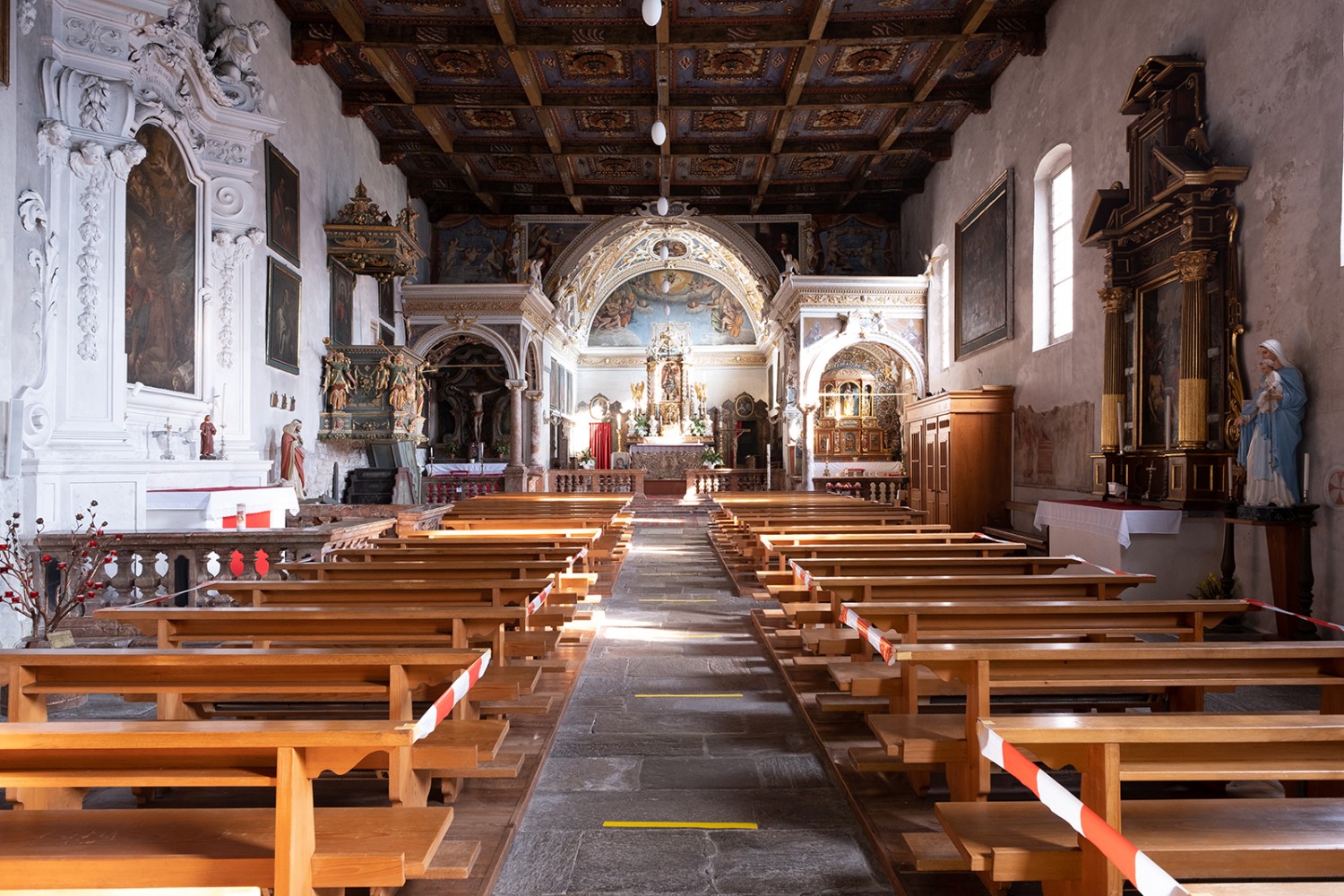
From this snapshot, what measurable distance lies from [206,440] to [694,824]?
8284mm

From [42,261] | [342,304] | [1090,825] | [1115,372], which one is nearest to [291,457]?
[342,304]

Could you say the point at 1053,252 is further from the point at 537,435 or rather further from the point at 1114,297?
the point at 537,435

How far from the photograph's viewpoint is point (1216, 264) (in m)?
7.70

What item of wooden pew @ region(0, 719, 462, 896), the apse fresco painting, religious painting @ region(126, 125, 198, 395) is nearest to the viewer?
wooden pew @ region(0, 719, 462, 896)

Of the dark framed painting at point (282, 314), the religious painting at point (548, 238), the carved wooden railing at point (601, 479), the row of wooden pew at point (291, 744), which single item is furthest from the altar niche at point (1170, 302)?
the religious painting at point (548, 238)

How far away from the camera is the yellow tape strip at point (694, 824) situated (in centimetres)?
313

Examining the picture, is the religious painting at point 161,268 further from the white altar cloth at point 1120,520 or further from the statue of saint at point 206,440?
the white altar cloth at point 1120,520

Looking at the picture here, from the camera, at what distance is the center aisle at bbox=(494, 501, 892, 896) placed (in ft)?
9.07

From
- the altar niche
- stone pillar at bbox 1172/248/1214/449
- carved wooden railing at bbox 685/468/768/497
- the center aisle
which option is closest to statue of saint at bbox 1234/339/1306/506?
the altar niche

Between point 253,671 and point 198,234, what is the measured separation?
8303 millimetres

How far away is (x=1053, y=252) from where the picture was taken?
12.6 meters

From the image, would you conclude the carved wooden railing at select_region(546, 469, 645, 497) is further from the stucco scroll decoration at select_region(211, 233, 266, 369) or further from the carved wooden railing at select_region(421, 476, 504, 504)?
the stucco scroll decoration at select_region(211, 233, 266, 369)

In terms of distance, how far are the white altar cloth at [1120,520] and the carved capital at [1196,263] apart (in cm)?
216

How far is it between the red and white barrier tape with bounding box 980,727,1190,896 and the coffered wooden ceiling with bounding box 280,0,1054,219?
11961 mm
